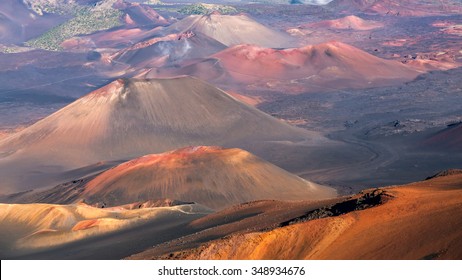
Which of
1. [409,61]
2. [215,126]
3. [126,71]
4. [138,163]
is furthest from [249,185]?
[126,71]

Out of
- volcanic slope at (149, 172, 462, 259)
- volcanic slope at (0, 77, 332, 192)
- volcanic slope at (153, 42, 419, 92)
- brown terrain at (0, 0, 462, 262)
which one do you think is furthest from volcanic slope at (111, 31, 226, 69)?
volcanic slope at (149, 172, 462, 259)

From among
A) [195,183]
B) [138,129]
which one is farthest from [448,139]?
[138,129]

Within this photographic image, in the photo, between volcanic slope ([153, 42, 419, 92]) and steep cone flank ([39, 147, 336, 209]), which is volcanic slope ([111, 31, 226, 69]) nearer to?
volcanic slope ([153, 42, 419, 92])

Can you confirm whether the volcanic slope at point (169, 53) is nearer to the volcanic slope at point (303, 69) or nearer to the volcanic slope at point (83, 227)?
the volcanic slope at point (303, 69)

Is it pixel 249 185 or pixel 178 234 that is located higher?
pixel 178 234

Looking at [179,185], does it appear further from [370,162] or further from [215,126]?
[215,126]

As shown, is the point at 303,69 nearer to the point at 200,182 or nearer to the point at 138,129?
the point at 138,129
